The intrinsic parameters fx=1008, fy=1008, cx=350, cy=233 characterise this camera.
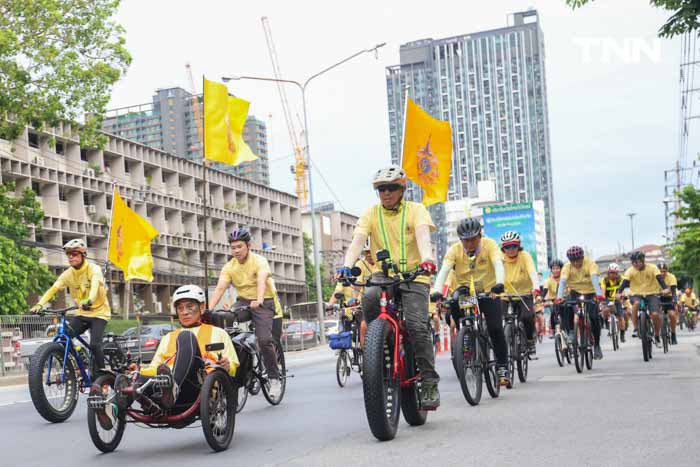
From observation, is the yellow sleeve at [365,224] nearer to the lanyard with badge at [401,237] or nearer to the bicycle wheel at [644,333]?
the lanyard with badge at [401,237]

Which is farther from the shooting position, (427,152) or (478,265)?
(427,152)

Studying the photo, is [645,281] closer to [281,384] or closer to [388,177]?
[281,384]

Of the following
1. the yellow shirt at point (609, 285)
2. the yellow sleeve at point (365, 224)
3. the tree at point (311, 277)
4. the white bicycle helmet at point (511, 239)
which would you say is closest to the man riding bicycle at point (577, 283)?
the white bicycle helmet at point (511, 239)

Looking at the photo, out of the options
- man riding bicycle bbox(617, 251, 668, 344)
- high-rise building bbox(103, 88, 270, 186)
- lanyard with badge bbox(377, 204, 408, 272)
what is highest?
high-rise building bbox(103, 88, 270, 186)

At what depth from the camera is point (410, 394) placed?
7785 mm

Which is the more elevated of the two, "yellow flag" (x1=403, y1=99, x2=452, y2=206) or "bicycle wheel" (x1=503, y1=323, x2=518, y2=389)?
"yellow flag" (x1=403, y1=99, x2=452, y2=206)

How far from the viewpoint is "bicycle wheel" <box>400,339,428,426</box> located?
764 cm

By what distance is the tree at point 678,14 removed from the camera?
465 inches

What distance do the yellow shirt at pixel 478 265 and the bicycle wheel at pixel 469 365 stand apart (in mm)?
1126

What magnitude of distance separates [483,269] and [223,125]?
53.9ft

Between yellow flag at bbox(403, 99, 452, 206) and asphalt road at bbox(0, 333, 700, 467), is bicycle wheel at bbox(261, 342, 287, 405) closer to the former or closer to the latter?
asphalt road at bbox(0, 333, 700, 467)

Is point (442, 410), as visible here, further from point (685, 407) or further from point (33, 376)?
point (33, 376)

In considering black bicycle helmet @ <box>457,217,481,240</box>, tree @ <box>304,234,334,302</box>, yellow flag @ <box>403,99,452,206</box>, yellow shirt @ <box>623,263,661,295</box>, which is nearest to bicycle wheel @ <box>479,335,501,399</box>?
black bicycle helmet @ <box>457,217,481,240</box>

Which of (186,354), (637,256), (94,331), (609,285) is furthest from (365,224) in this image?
(609,285)
